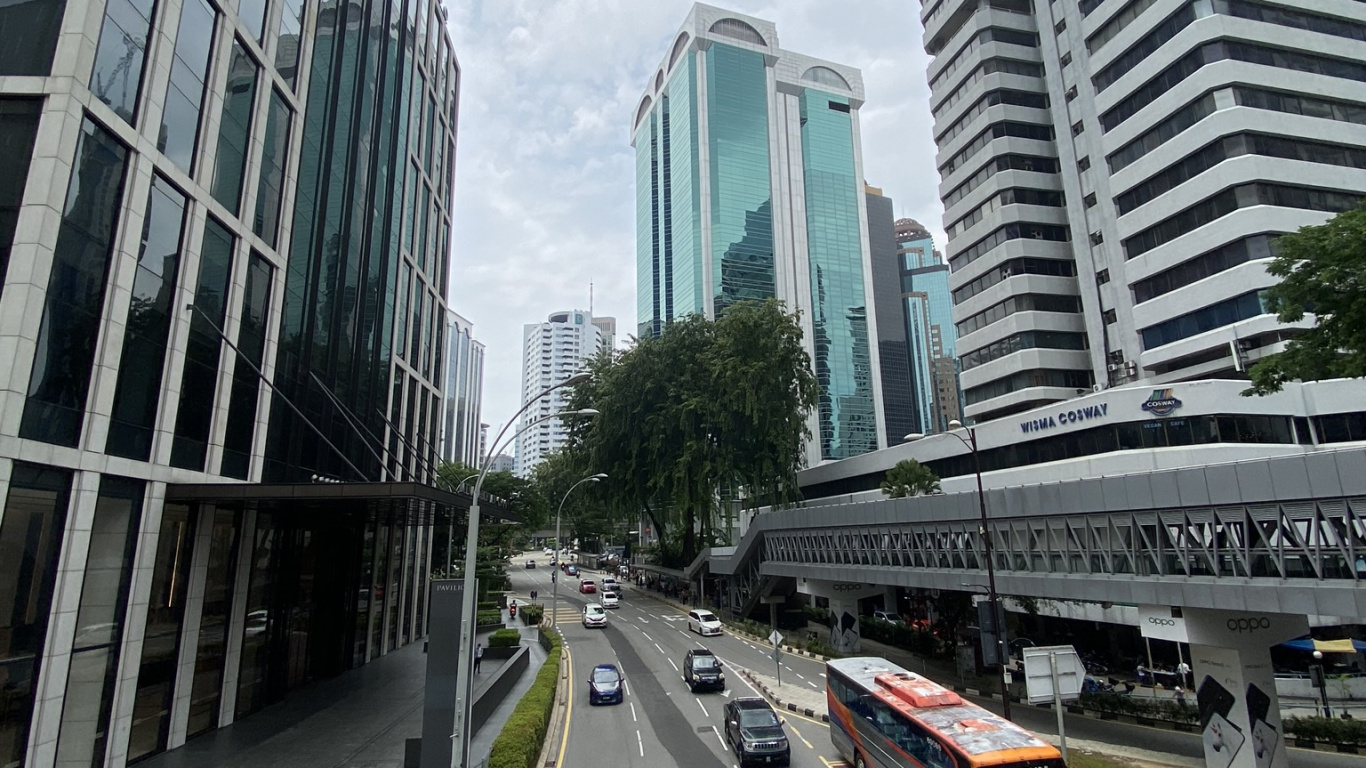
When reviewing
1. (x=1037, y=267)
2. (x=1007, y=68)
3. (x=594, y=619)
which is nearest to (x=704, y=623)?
(x=594, y=619)

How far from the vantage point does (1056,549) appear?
24.5 m

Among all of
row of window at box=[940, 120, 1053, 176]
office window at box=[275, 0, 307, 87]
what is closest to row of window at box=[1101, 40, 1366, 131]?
row of window at box=[940, 120, 1053, 176]

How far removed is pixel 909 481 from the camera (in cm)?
4712

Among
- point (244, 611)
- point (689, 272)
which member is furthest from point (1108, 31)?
point (689, 272)

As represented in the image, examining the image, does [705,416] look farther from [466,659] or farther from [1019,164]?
A: [466,659]

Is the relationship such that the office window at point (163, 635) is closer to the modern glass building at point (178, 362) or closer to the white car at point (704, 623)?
the modern glass building at point (178, 362)

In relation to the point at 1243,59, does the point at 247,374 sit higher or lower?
lower

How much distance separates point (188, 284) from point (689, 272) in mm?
104870

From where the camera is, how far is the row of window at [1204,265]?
3938 cm

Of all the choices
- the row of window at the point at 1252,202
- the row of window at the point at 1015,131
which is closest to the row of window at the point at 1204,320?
the row of window at the point at 1252,202

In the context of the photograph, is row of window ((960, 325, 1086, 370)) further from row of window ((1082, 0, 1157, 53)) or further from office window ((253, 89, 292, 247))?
office window ((253, 89, 292, 247))

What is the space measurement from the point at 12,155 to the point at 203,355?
7060 mm

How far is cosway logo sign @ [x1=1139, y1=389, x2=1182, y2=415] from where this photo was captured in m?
38.8

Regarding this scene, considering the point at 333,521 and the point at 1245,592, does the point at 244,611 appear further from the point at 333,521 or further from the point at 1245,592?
the point at 1245,592
